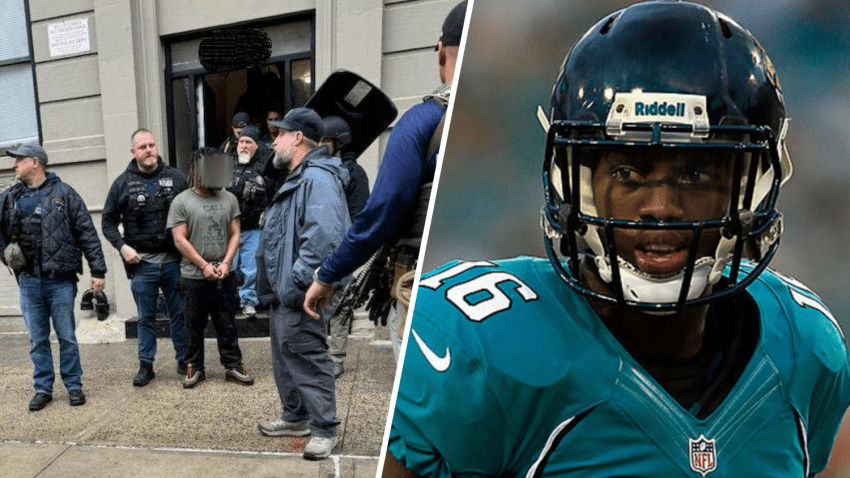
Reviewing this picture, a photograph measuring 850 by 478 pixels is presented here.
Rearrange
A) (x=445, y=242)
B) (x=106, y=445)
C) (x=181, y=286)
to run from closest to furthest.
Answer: (x=445, y=242)
(x=106, y=445)
(x=181, y=286)

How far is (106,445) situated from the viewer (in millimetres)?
2223

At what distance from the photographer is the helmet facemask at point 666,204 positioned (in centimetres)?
46

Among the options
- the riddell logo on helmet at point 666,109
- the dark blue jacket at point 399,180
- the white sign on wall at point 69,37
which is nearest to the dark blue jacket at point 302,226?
the dark blue jacket at point 399,180

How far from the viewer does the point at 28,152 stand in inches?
101

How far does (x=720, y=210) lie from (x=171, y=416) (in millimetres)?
2427

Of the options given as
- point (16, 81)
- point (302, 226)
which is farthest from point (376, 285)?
point (16, 81)

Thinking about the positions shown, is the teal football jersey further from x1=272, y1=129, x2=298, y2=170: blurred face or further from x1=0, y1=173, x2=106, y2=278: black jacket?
x1=0, y1=173, x2=106, y2=278: black jacket

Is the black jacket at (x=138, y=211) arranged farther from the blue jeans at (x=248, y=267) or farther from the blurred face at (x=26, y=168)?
the blue jeans at (x=248, y=267)

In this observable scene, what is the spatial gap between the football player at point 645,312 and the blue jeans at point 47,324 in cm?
256

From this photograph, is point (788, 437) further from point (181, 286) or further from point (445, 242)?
point (181, 286)

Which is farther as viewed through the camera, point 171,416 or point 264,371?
point 264,371

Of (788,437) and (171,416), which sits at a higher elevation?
(788,437)

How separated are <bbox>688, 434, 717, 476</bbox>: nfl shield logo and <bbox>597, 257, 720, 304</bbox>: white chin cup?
104mm

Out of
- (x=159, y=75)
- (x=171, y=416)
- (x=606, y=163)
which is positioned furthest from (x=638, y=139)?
(x=159, y=75)
